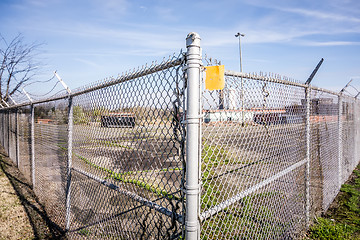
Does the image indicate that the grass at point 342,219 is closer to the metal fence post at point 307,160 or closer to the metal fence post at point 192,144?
the metal fence post at point 307,160

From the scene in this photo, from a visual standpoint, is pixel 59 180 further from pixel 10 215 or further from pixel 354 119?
pixel 354 119

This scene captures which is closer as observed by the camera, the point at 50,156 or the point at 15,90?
the point at 50,156

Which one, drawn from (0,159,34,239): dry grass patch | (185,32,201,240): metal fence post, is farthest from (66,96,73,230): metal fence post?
(185,32,201,240): metal fence post

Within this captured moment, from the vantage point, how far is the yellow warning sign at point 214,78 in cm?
157

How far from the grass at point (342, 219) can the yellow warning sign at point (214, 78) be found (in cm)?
327

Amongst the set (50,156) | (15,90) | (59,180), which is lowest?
(59,180)

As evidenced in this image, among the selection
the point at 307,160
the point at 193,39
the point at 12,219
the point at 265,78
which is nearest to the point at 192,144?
the point at 193,39

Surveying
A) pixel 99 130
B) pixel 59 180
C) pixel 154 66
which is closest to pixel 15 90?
pixel 59 180

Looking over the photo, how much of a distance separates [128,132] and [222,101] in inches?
38.4

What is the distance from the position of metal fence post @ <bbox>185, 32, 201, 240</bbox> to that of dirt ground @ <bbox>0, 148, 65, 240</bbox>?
3.14 metres

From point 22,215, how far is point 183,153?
14.8ft

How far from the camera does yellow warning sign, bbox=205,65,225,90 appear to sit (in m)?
1.57

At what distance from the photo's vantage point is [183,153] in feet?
4.93

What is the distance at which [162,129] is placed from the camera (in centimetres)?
174
